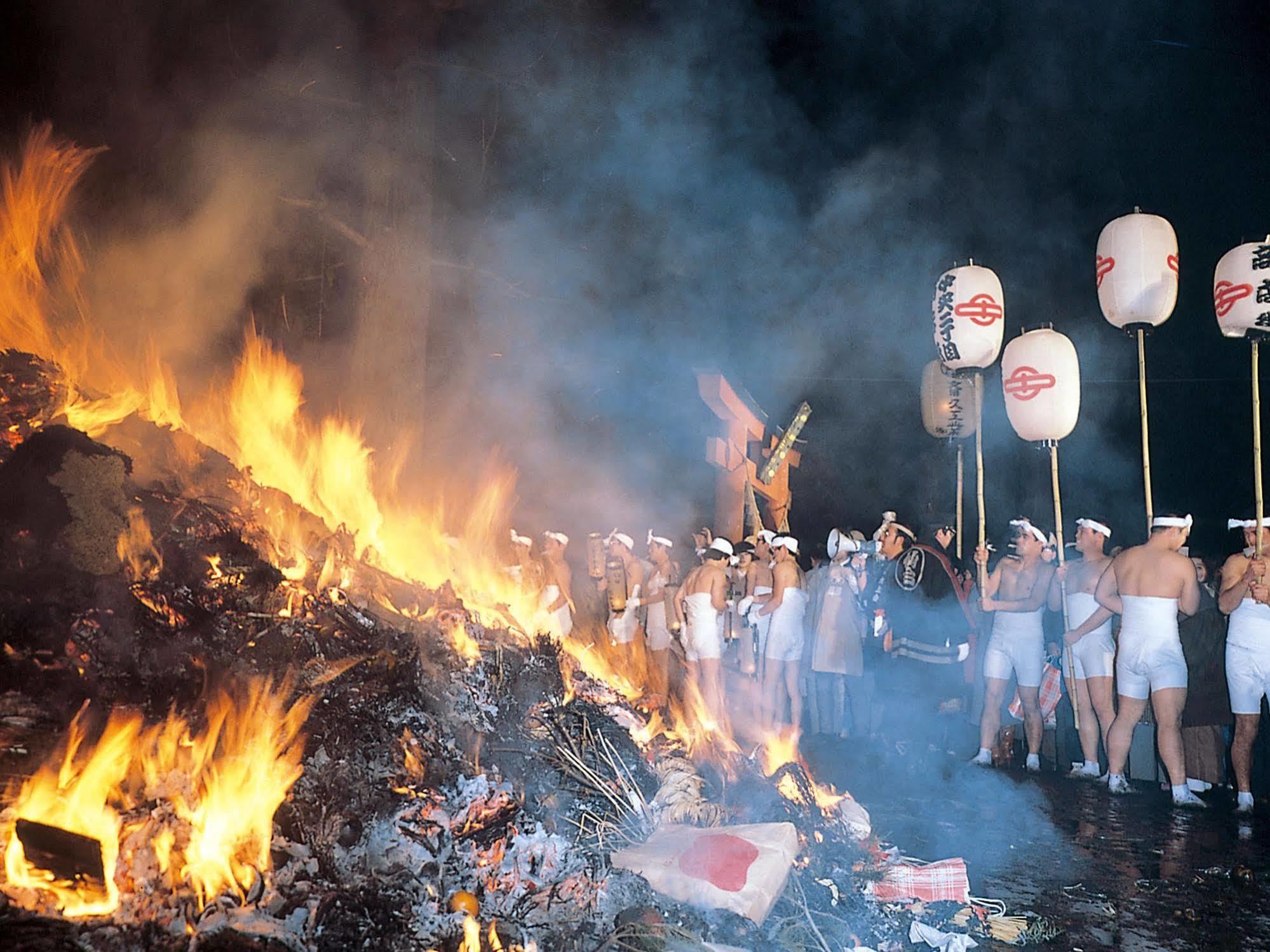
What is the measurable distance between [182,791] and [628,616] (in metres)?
7.82

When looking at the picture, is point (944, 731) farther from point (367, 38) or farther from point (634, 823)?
point (367, 38)

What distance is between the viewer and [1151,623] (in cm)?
650

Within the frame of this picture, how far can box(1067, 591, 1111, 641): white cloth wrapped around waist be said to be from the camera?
24.1 feet

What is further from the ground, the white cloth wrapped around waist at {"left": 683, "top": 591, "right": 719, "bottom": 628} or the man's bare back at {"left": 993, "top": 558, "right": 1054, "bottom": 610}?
the man's bare back at {"left": 993, "top": 558, "right": 1054, "bottom": 610}

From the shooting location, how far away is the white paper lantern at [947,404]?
1152 centimetres

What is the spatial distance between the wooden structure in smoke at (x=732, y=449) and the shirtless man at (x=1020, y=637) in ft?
22.7

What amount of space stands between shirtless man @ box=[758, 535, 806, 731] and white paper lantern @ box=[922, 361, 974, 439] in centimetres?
401

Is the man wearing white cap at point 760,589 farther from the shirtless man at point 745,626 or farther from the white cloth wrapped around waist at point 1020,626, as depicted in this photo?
the white cloth wrapped around waist at point 1020,626

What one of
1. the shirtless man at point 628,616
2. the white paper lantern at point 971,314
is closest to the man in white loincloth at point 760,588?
the shirtless man at point 628,616

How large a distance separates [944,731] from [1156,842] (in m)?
3.17

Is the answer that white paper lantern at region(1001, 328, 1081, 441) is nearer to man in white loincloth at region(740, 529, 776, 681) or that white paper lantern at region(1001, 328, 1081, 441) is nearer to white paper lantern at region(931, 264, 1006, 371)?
white paper lantern at region(931, 264, 1006, 371)

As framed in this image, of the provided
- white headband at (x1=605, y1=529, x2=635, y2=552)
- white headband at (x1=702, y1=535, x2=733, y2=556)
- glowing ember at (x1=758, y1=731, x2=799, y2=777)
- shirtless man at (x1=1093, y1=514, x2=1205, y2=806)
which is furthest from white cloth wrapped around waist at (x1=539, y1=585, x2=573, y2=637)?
shirtless man at (x1=1093, y1=514, x2=1205, y2=806)

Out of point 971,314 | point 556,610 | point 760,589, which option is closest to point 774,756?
point 760,589

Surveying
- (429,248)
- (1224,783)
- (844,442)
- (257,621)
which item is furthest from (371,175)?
(844,442)
